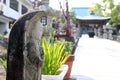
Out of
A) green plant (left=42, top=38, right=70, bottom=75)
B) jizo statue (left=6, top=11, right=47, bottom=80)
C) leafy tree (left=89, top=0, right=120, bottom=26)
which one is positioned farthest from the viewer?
leafy tree (left=89, top=0, right=120, bottom=26)

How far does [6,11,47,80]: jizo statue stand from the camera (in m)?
3.58

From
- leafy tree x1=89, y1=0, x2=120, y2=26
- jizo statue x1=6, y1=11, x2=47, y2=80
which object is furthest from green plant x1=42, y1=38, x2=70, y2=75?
leafy tree x1=89, y1=0, x2=120, y2=26

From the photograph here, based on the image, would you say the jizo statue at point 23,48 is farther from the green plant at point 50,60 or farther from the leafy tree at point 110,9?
the leafy tree at point 110,9

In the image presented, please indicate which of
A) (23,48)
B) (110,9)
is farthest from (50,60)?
(110,9)

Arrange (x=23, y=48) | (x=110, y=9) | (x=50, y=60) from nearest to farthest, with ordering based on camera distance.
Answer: (x=23, y=48) < (x=50, y=60) < (x=110, y=9)

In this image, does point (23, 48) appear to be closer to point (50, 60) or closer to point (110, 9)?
point (50, 60)

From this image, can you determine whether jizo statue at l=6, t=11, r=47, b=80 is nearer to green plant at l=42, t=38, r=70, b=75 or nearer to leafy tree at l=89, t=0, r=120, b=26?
green plant at l=42, t=38, r=70, b=75

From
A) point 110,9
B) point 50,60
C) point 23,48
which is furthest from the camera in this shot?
point 110,9

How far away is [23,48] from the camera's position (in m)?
3.60

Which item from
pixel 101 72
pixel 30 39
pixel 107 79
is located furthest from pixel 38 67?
pixel 101 72

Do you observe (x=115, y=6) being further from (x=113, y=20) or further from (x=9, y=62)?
(x=9, y=62)

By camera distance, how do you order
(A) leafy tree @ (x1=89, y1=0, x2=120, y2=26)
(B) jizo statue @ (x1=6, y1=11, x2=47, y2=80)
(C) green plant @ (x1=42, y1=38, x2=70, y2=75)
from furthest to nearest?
1. (A) leafy tree @ (x1=89, y1=0, x2=120, y2=26)
2. (C) green plant @ (x1=42, y1=38, x2=70, y2=75)
3. (B) jizo statue @ (x1=6, y1=11, x2=47, y2=80)

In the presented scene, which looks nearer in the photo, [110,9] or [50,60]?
[50,60]

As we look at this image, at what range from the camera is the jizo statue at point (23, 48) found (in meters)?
3.58
